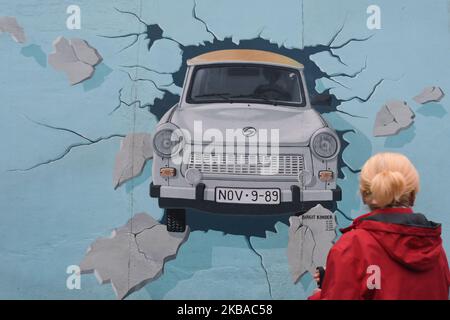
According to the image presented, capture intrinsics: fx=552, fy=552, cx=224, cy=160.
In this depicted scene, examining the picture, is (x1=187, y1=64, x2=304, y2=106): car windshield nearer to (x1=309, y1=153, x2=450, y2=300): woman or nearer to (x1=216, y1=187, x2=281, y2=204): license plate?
(x1=216, y1=187, x2=281, y2=204): license plate

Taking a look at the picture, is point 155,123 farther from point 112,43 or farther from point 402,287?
point 402,287

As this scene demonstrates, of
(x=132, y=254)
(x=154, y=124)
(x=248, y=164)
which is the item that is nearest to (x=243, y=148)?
(x=248, y=164)

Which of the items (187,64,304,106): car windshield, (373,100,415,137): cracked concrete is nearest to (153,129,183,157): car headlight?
(187,64,304,106): car windshield

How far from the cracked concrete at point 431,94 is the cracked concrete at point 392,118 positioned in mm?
102

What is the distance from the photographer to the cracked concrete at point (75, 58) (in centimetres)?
338

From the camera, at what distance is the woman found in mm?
1598

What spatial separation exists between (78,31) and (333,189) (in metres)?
1.81

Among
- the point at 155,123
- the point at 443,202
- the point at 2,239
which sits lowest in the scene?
the point at 2,239

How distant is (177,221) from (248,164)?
0.55 m

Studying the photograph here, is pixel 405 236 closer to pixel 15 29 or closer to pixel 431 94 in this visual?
pixel 431 94

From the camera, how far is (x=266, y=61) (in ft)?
11.1

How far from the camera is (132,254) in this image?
3.27 m

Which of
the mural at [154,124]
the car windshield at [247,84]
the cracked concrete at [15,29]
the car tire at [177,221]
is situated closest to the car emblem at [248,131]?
the car windshield at [247,84]
